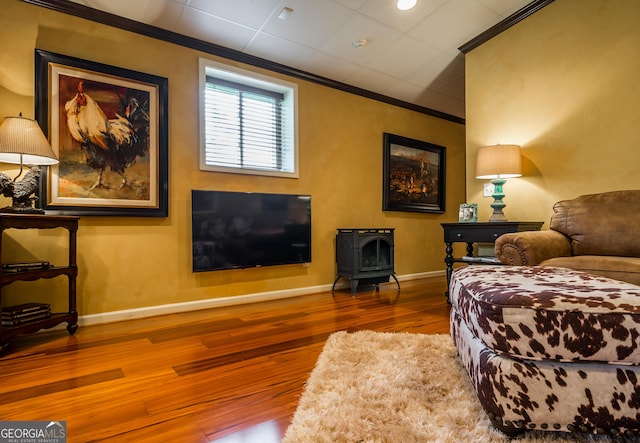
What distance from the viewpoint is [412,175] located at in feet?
15.1

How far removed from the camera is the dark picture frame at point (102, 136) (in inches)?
95.1

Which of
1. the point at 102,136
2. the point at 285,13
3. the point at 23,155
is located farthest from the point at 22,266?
the point at 285,13

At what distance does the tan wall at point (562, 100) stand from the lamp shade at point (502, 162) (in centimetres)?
24

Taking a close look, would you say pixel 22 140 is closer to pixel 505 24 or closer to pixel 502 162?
pixel 502 162

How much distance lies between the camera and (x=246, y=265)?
3.17m

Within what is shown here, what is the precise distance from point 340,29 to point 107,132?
7.32ft

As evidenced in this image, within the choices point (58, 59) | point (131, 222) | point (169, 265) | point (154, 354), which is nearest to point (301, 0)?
point (58, 59)

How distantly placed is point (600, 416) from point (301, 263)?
111 inches

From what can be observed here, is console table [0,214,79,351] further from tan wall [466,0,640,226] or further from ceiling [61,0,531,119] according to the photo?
tan wall [466,0,640,226]

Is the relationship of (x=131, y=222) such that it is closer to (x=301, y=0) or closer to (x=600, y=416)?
(x=301, y=0)

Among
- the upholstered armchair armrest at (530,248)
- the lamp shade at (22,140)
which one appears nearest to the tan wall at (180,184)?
the lamp shade at (22,140)

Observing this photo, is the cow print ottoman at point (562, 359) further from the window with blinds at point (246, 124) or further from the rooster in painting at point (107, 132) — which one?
the rooster in painting at point (107, 132)

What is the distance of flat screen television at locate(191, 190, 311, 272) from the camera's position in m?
2.96

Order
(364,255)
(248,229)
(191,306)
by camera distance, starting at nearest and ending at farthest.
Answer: (191,306)
(248,229)
(364,255)
